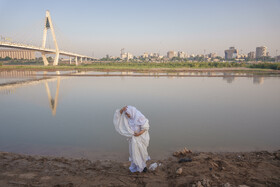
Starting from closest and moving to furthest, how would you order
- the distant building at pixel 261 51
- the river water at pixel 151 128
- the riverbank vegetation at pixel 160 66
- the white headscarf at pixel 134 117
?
1. the white headscarf at pixel 134 117
2. the river water at pixel 151 128
3. the riverbank vegetation at pixel 160 66
4. the distant building at pixel 261 51

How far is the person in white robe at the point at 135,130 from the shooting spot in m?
3.92

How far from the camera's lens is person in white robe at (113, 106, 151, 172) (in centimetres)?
392

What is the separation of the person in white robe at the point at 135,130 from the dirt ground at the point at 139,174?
284mm

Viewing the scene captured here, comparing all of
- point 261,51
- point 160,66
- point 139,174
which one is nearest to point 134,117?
point 139,174

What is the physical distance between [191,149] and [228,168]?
1.54 metres

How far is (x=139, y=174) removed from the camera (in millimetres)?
3941

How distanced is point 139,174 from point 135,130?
0.81 m

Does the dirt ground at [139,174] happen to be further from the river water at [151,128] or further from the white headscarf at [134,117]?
the white headscarf at [134,117]

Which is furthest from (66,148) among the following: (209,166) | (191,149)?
(209,166)

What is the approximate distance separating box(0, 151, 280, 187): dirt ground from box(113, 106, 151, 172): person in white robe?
0.93ft

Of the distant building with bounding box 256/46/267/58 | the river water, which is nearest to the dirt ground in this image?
the river water

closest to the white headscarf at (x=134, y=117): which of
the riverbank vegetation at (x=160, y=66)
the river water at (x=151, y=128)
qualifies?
the river water at (x=151, y=128)

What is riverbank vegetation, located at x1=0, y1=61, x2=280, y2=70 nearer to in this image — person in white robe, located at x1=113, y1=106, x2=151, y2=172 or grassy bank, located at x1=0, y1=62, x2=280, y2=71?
grassy bank, located at x1=0, y1=62, x2=280, y2=71

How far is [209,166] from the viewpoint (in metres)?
3.97
